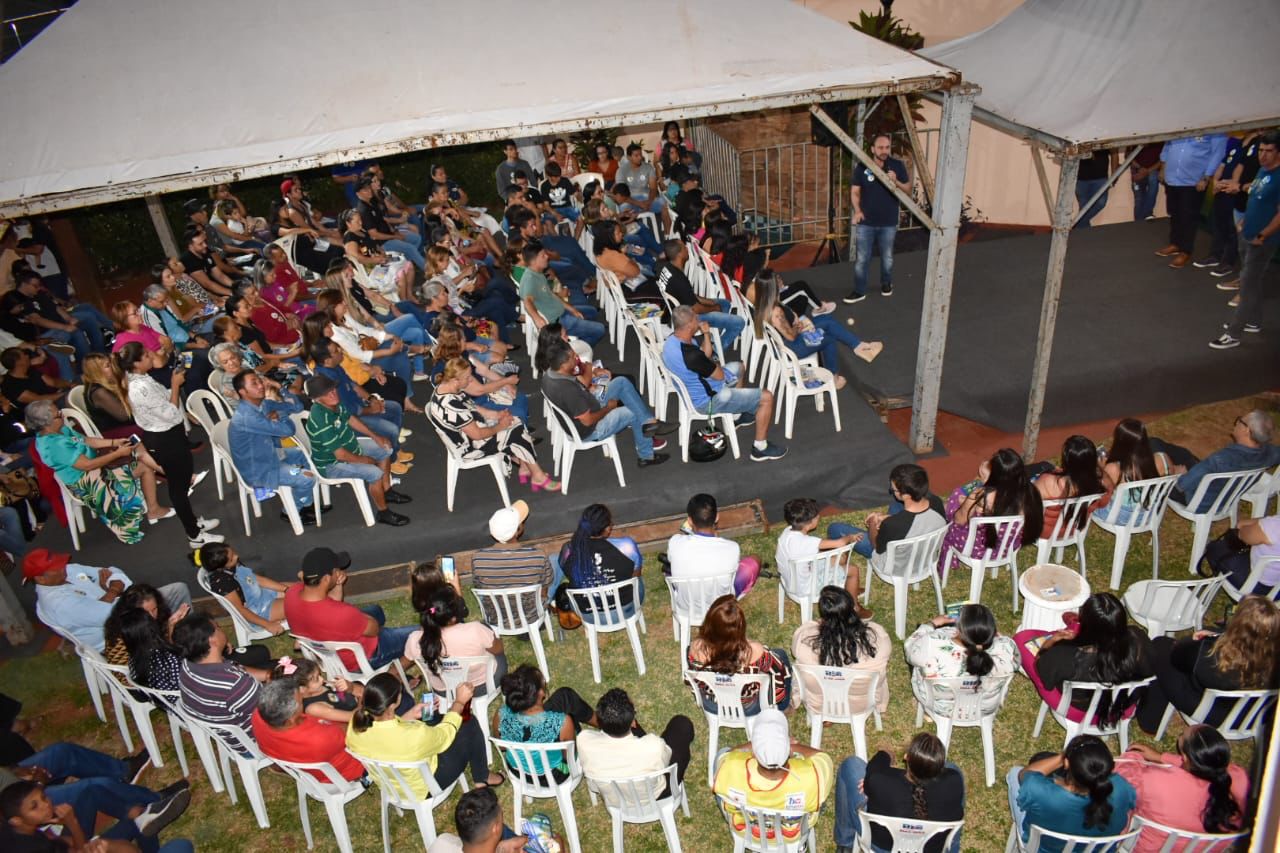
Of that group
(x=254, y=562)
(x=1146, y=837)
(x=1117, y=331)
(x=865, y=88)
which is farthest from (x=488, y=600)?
(x=1117, y=331)

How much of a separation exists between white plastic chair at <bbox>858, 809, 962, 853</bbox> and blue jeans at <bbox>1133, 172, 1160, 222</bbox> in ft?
28.5

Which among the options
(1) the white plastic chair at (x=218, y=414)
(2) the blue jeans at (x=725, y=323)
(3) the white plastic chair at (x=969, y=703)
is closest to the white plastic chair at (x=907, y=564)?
(3) the white plastic chair at (x=969, y=703)

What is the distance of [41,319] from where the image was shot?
8.47 metres

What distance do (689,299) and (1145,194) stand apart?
233 inches

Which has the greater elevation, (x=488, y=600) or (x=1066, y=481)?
(x=1066, y=481)

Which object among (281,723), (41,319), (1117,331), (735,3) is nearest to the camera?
(281,723)

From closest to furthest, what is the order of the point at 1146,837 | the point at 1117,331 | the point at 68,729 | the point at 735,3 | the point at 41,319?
the point at 1146,837, the point at 68,729, the point at 735,3, the point at 1117,331, the point at 41,319

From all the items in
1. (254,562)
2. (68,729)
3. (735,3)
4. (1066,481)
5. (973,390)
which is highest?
(735,3)

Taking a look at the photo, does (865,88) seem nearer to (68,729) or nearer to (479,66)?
(479,66)

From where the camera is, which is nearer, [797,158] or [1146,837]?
[1146,837]

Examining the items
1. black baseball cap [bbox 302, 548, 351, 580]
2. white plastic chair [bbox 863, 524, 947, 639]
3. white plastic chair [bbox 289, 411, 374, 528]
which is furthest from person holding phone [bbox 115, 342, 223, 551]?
white plastic chair [bbox 863, 524, 947, 639]

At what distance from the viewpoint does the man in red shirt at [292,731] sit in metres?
4.11

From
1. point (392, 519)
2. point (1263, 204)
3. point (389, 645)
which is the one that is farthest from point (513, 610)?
point (1263, 204)

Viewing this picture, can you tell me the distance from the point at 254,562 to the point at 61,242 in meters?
8.42
